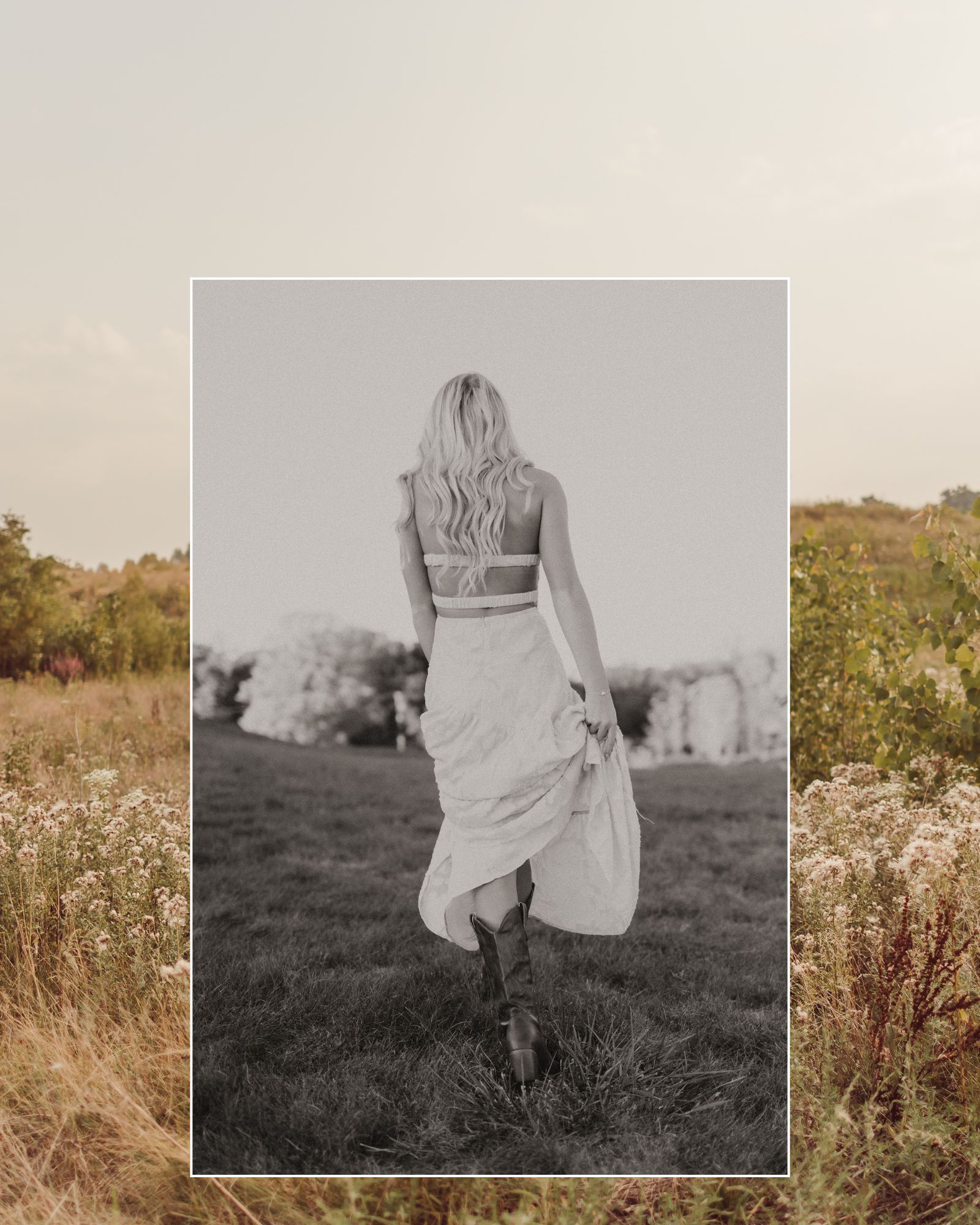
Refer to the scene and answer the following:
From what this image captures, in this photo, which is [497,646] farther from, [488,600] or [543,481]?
[543,481]

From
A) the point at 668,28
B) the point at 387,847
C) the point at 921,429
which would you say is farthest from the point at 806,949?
the point at 668,28

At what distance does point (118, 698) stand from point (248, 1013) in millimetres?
3219

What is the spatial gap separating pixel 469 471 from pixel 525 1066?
2.00 metres

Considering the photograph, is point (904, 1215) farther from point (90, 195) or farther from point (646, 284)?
point (90, 195)

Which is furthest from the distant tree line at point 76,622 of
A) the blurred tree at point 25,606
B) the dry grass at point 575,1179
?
the dry grass at point 575,1179

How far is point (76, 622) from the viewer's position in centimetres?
655

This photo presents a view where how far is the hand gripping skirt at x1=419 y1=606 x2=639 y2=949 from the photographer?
3297 millimetres

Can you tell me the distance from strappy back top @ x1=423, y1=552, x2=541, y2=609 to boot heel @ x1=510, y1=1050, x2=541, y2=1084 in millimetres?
1501

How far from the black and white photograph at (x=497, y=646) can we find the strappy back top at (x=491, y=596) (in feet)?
0.04

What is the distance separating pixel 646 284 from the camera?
3.44 m

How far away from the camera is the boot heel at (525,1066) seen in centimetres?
333

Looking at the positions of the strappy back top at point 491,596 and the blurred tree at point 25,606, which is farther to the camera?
the blurred tree at point 25,606

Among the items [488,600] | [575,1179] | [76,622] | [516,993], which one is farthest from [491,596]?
[76,622]

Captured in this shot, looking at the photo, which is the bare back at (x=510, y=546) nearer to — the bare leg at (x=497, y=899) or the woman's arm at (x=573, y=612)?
the woman's arm at (x=573, y=612)
